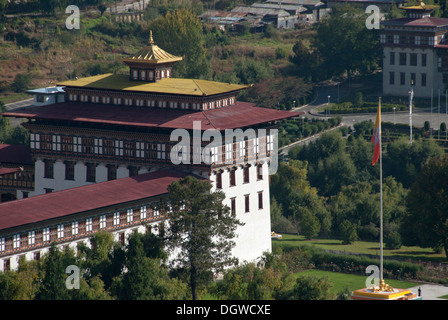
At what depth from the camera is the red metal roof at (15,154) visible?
128 metres

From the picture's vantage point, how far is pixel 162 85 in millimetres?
124688

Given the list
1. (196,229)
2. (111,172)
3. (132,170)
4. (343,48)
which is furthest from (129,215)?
(343,48)

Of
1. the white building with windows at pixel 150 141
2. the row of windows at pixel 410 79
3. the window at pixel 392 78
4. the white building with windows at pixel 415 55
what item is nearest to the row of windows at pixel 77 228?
the white building with windows at pixel 150 141

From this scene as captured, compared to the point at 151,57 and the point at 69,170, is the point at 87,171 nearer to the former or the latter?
the point at 69,170

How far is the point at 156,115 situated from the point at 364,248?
23772 millimetres

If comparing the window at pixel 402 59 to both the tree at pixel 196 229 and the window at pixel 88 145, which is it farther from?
the tree at pixel 196 229

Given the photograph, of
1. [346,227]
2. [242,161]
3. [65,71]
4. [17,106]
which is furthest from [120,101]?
[65,71]

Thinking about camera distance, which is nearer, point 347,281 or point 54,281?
point 54,281

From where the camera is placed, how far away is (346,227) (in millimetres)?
130125

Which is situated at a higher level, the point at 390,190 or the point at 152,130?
the point at 152,130

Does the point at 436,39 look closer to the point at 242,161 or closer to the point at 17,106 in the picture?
the point at 17,106

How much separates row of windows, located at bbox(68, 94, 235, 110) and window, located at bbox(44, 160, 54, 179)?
6.66 meters

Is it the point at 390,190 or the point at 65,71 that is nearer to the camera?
the point at 390,190

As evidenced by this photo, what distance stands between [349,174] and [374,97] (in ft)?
112
